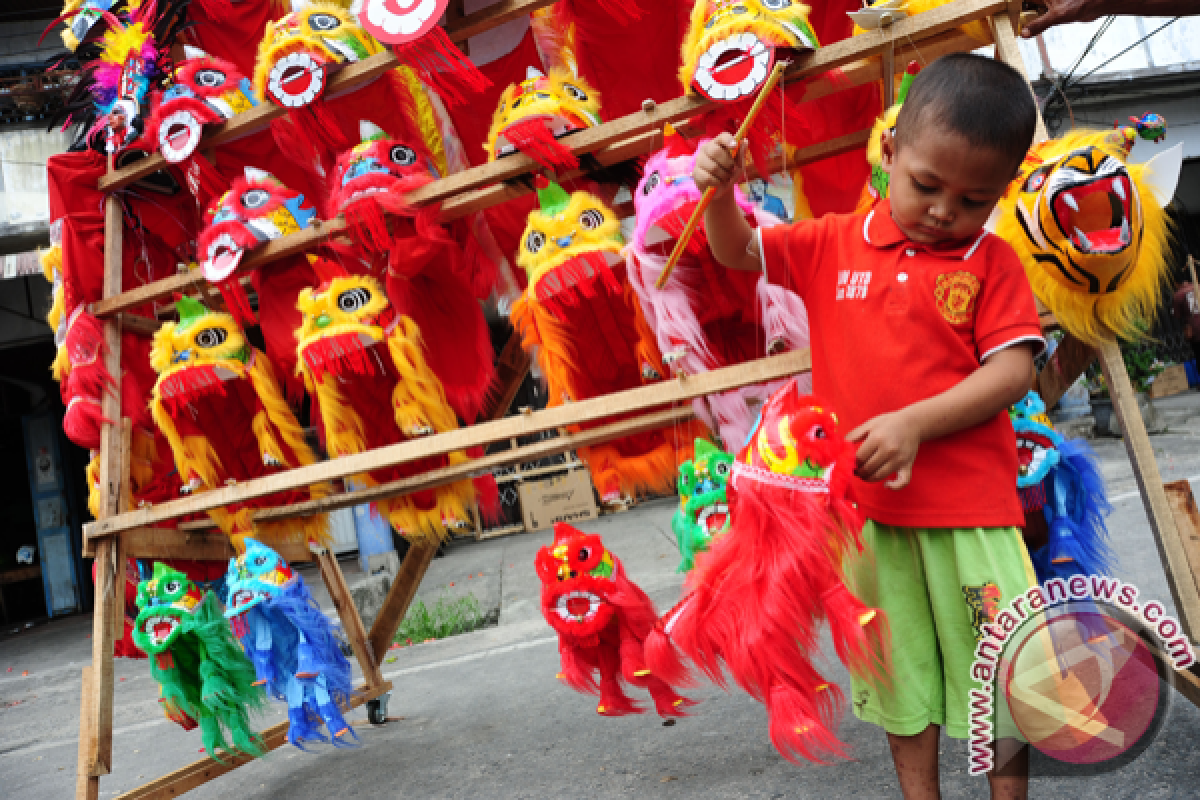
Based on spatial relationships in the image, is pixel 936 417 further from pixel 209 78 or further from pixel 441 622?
pixel 441 622

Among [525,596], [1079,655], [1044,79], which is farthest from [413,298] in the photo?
[1044,79]

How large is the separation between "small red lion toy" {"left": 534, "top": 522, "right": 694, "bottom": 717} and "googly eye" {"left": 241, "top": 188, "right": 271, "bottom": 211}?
1.08 m

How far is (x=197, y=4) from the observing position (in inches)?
95.7

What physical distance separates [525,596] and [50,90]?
17.3 ft

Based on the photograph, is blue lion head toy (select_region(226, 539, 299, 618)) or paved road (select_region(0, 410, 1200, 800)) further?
blue lion head toy (select_region(226, 539, 299, 618))

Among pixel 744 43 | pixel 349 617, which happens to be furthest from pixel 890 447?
pixel 349 617

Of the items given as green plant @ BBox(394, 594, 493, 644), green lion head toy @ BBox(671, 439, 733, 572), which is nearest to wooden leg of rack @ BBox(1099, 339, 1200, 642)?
green lion head toy @ BBox(671, 439, 733, 572)

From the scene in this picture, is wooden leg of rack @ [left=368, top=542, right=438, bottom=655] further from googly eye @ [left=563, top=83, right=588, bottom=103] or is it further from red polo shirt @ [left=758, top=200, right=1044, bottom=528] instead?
red polo shirt @ [left=758, top=200, right=1044, bottom=528]

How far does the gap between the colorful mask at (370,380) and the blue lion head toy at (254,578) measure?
0.93 feet

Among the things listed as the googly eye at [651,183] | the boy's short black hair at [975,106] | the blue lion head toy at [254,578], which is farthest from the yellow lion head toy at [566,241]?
the blue lion head toy at [254,578]

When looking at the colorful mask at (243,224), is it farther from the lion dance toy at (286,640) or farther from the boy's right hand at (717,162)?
the boy's right hand at (717,162)

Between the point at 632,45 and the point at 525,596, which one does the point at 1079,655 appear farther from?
the point at 525,596

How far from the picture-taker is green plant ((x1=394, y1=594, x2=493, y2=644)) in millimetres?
4562

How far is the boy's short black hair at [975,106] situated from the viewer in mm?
1016
